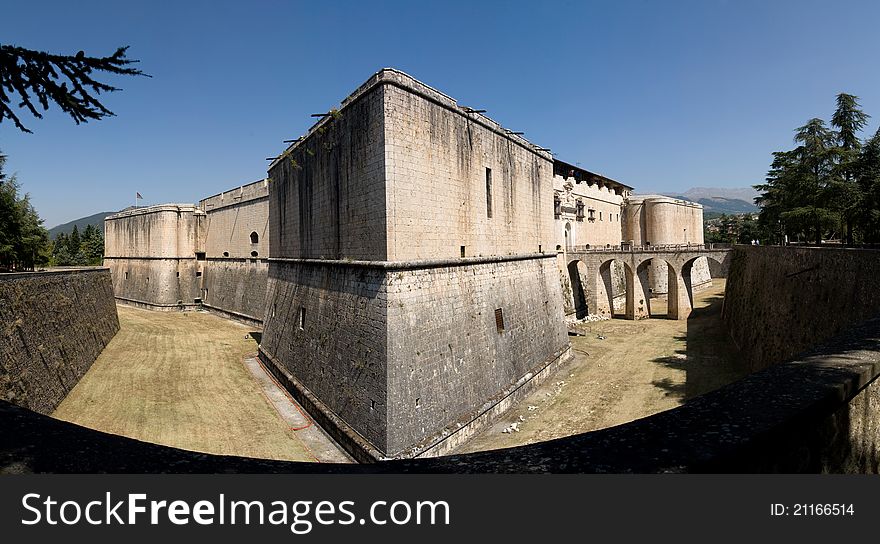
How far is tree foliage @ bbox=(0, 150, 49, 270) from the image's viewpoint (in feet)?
86.7

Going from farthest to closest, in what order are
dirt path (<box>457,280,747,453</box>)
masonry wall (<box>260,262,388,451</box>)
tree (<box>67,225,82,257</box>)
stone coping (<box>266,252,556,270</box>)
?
tree (<box>67,225,82,257</box>), dirt path (<box>457,280,747,453</box>), stone coping (<box>266,252,556,270</box>), masonry wall (<box>260,262,388,451</box>)

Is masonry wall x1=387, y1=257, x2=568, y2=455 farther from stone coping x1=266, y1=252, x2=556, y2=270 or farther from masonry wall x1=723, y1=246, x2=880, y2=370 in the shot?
masonry wall x1=723, y1=246, x2=880, y2=370

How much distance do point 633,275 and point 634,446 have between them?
103 feet

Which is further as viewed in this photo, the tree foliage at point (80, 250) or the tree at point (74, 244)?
the tree at point (74, 244)

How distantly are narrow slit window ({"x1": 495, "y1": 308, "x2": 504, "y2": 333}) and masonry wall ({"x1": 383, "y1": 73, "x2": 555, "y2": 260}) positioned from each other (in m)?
2.39

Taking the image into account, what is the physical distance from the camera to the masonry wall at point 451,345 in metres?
10.9

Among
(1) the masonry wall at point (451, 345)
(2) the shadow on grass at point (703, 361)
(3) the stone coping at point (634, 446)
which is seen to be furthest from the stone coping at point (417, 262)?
(3) the stone coping at point (634, 446)

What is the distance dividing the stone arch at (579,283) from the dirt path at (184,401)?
2342 cm

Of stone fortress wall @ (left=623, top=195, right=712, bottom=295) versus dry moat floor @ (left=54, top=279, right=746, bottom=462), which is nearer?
dry moat floor @ (left=54, top=279, right=746, bottom=462)

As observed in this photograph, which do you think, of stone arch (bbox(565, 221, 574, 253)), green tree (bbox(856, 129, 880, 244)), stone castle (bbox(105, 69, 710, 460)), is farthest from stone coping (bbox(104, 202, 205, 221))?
green tree (bbox(856, 129, 880, 244))

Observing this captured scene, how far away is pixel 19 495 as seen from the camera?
1950 mm

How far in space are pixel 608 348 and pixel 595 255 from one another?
411 inches

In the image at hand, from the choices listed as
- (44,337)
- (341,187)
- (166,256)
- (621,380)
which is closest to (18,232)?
(166,256)

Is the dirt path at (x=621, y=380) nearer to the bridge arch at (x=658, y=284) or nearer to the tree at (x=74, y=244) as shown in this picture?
the bridge arch at (x=658, y=284)
